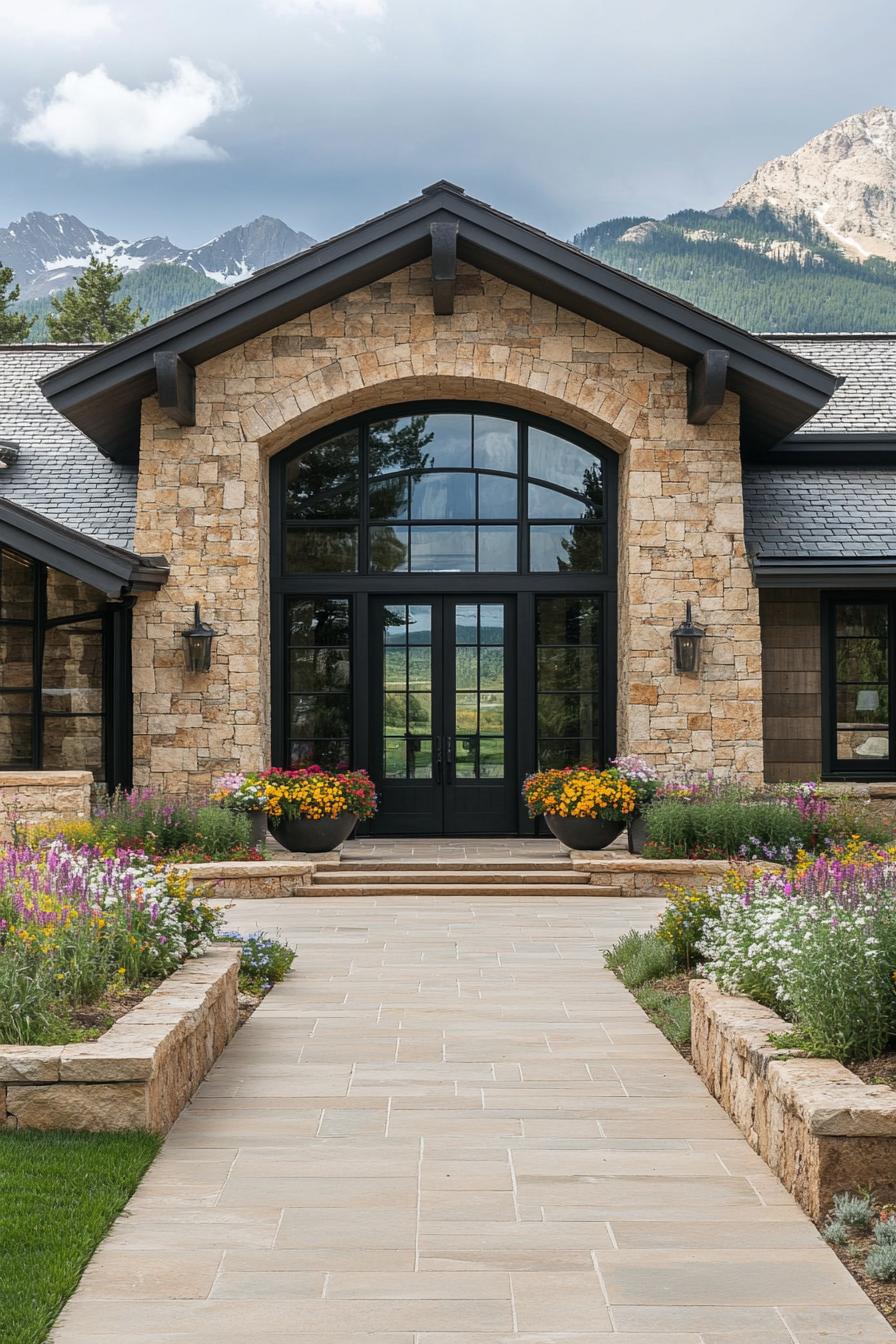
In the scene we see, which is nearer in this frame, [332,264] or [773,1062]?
[773,1062]

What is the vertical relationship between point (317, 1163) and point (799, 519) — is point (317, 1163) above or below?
below

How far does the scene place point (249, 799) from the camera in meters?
11.3

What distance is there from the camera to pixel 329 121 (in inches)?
4363

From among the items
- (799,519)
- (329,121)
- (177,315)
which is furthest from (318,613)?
(329,121)

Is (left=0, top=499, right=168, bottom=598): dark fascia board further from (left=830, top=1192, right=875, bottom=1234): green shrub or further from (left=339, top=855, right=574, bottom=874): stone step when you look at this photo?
(left=830, top=1192, right=875, bottom=1234): green shrub

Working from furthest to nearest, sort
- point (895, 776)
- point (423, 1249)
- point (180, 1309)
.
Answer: point (895, 776) < point (423, 1249) < point (180, 1309)

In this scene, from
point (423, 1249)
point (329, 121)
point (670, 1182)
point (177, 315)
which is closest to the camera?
point (423, 1249)

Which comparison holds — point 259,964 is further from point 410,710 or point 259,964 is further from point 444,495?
point 444,495

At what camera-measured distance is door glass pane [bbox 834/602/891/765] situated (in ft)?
42.4

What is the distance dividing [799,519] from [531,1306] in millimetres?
10709

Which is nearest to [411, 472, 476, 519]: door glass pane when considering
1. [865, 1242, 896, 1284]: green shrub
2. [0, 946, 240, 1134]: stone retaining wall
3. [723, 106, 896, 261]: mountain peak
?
[0, 946, 240, 1134]: stone retaining wall

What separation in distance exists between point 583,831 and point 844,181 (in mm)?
119935

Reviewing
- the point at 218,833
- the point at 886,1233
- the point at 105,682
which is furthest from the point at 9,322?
the point at 886,1233

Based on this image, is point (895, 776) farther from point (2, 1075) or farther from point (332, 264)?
point (2, 1075)
